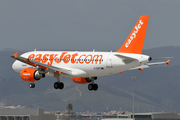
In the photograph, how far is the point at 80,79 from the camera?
8144 cm

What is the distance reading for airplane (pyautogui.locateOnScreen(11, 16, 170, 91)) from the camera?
2813 inches

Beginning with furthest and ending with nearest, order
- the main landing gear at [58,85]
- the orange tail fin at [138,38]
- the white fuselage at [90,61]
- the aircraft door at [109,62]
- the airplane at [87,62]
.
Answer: the main landing gear at [58,85] < the aircraft door at [109,62] < the orange tail fin at [138,38] < the airplane at [87,62] < the white fuselage at [90,61]

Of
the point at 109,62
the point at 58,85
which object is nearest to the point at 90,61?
the point at 109,62

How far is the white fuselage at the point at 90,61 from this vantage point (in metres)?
71.0

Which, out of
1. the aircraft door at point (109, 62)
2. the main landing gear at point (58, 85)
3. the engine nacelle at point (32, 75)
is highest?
the aircraft door at point (109, 62)

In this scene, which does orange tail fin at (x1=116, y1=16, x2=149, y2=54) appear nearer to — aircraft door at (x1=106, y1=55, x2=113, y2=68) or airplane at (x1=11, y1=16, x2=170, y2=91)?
airplane at (x1=11, y1=16, x2=170, y2=91)

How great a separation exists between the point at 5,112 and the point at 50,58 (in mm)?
105401

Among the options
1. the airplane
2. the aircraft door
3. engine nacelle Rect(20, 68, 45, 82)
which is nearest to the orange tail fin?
the airplane

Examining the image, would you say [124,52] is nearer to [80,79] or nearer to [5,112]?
[80,79]

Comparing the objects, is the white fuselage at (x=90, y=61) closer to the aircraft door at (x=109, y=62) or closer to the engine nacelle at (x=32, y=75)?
the aircraft door at (x=109, y=62)

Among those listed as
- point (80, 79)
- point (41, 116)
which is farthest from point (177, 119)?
point (80, 79)

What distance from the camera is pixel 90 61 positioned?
245 feet

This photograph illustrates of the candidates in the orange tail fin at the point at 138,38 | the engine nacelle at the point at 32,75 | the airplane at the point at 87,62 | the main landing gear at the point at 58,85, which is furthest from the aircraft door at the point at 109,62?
the engine nacelle at the point at 32,75

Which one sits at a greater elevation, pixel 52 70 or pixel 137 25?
pixel 137 25
